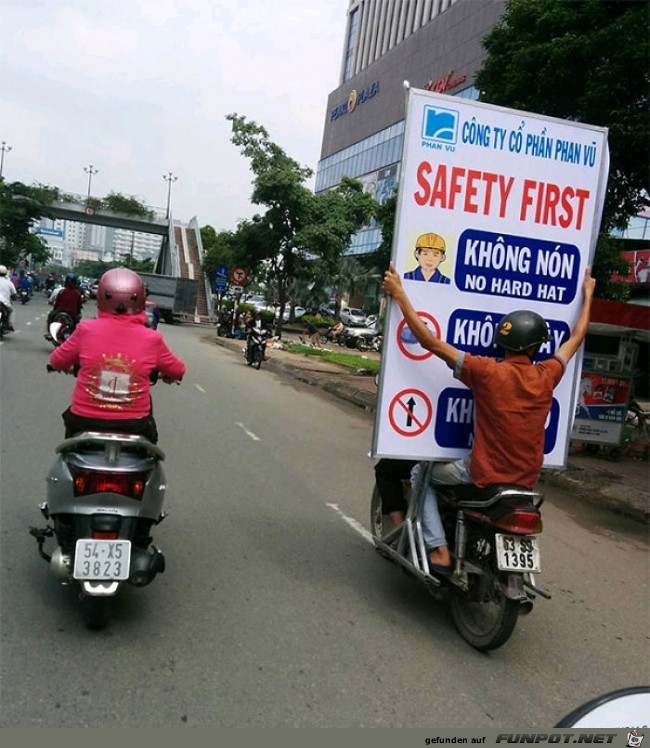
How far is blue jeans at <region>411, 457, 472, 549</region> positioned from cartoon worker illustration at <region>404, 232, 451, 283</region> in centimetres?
106

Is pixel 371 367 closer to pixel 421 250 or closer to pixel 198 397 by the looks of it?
pixel 198 397

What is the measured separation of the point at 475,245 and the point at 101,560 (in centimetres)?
265

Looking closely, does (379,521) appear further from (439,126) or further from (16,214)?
(16,214)

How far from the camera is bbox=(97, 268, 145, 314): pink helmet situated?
390 centimetres

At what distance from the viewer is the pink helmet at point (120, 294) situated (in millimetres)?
3904

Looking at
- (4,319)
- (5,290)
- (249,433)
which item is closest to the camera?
(249,433)

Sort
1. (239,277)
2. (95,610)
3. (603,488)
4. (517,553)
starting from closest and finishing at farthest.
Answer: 1. (95,610)
2. (517,553)
3. (603,488)
4. (239,277)

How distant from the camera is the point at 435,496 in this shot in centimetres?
427

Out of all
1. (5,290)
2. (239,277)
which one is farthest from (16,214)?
(5,290)

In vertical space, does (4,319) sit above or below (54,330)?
below

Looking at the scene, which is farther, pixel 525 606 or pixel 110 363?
pixel 110 363

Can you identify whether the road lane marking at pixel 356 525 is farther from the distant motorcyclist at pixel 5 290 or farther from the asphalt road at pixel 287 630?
the distant motorcyclist at pixel 5 290

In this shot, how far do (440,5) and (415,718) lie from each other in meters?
64.0

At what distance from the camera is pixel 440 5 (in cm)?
5859
